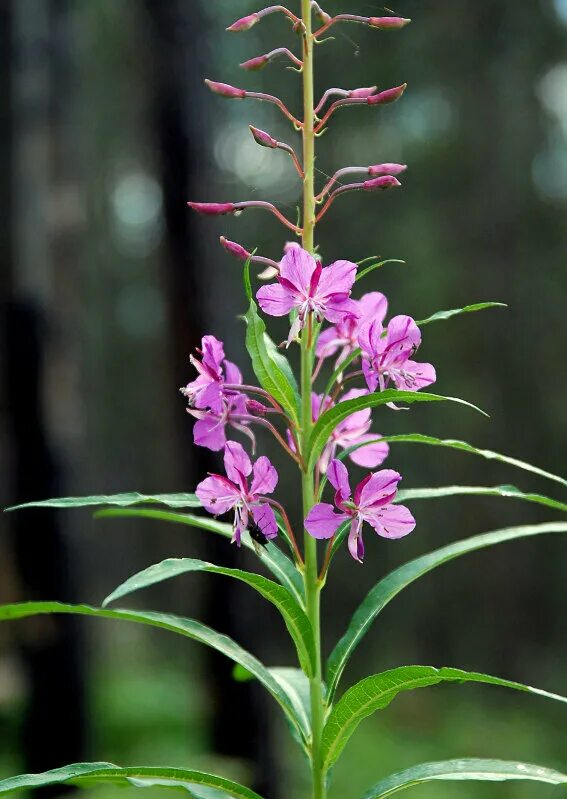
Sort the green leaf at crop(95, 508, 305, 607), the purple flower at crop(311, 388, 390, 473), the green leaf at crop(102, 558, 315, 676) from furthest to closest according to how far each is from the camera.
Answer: the purple flower at crop(311, 388, 390, 473), the green leaf at crop(95, 508, 305, 607), the green leaf at crop(102, 558, 315, 676)

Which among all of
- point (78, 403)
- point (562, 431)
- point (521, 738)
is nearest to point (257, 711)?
point (78, 403)

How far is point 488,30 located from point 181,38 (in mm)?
7250

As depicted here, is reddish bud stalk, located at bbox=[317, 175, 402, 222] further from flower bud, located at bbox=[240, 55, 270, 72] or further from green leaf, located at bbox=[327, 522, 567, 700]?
green leaf, located at bbox=[327, 522, 567, 700]

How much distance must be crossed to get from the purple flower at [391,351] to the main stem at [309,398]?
0.08 m

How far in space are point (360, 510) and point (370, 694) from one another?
230 millimetres

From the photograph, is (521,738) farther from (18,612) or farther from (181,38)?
(18,612)

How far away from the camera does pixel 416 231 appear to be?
11.3m

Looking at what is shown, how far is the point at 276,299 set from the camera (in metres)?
1.21

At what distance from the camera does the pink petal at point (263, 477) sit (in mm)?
1209

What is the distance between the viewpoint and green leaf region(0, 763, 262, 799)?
1.08 metres

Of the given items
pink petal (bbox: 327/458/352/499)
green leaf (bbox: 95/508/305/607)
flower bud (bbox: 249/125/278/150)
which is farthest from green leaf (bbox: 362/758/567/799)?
flower bud (bbox: 249/125/278/150)

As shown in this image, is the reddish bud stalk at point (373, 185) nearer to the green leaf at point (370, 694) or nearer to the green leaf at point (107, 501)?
the green leaf at point (107, 501)

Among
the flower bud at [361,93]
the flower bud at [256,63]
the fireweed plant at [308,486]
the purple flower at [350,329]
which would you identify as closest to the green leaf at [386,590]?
the fireweed plant at [308,486]

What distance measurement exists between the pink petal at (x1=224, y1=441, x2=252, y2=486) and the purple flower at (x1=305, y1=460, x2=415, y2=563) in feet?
0.34
